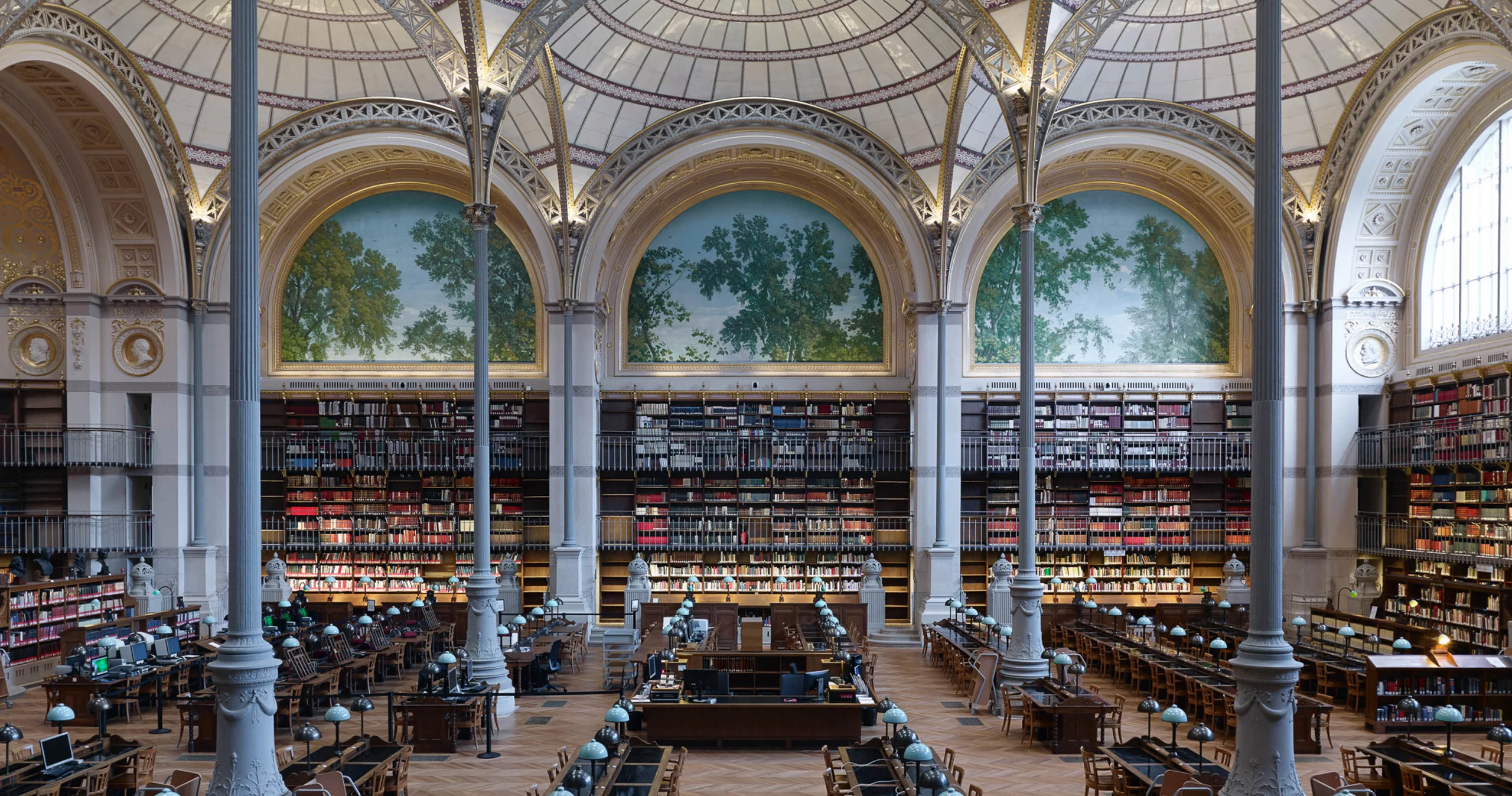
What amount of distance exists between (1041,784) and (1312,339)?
15.2 meters

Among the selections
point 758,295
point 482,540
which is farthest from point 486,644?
point 758,295

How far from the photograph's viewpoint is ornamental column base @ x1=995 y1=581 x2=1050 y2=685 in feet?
53.2

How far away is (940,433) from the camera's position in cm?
2347

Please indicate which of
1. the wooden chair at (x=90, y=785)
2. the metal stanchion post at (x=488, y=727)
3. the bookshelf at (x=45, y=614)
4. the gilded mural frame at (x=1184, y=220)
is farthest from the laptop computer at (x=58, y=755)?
the gilded mural frame at (x=1184, y=220)

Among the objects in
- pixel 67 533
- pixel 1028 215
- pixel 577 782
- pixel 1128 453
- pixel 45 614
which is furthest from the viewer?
pixel 1128 453

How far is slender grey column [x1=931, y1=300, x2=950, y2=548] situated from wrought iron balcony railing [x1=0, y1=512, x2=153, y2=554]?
1584 cm

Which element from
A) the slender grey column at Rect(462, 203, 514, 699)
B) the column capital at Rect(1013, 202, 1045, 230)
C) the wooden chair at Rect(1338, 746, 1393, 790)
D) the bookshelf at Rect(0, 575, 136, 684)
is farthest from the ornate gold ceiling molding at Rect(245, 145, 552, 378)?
the wooden chair at Rect(1338, 746, 1393, 790)

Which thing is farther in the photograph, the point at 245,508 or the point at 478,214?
the point at 478,214

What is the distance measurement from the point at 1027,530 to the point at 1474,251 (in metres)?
11.4

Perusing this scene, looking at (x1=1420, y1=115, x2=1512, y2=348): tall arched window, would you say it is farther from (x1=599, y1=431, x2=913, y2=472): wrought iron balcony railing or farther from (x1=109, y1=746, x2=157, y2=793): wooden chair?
(x1=109, y1=746, x2=157, y2=793): wooden chair

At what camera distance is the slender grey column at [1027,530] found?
16.3 m

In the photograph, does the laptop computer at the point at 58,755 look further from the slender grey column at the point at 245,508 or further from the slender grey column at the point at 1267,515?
the slender grey column at the point at 1267,515

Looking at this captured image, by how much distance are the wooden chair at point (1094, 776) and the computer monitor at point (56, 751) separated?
9562 mm

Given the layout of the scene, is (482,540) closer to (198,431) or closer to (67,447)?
(198,431)
